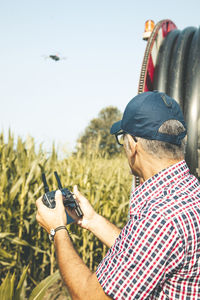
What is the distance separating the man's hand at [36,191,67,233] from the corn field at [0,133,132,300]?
1.93 metres

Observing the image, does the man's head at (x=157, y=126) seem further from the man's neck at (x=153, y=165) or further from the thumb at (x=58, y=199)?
the thumb at (x=58, y=199)

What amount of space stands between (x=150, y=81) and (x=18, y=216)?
2.23 metres

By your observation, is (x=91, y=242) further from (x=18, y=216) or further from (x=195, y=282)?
(x=195, y=282)

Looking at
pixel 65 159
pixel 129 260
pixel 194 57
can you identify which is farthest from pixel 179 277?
pixel 65 159

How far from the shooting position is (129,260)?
1.19m

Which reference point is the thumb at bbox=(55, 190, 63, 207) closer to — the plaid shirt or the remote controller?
the remote controller

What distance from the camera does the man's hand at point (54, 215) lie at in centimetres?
161

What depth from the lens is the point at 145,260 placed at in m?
1.17

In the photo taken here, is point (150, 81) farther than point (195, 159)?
Yes

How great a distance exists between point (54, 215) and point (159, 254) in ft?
2.16

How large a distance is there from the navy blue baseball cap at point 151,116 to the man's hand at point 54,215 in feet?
1.67

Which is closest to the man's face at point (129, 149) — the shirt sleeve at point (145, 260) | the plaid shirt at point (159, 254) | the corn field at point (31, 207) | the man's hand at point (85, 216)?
the plaid shirt at point (159, 254)

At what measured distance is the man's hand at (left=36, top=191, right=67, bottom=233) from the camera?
1.61 metres

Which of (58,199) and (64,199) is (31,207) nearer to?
(64,199)
